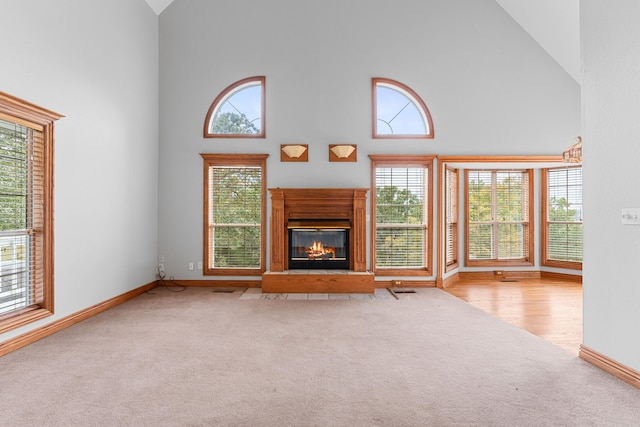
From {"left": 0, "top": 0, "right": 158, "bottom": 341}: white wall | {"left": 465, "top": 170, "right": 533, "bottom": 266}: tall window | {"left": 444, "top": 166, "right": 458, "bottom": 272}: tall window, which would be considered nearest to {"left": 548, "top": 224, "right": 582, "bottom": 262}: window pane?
{"left": 465, "top": 170, "right": 533, "bottom": 266}: tall window

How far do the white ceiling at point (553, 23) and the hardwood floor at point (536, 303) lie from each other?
3517 mm

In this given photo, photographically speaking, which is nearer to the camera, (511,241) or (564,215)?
(564,215)

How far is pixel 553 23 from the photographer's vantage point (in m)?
5.77

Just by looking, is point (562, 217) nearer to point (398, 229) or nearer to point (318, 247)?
point (398, 229)

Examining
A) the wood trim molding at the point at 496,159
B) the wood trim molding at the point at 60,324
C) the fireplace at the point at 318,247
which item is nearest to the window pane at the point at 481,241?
the wood trim molding at the point at 496,159

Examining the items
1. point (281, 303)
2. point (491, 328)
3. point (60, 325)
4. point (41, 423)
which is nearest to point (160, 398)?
→ point (41, 423)

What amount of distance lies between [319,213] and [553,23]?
468cm

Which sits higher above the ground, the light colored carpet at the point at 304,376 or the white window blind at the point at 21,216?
the white window blind at the point at 21,216

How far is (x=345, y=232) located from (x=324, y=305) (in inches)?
59.4

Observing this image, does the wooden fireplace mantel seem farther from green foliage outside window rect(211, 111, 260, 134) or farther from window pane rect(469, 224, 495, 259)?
window pane rect(469, 224, 495, 259)

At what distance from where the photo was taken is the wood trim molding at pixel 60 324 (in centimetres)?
333

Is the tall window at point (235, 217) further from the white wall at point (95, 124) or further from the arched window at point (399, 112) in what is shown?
the arched window at point (399, 112)

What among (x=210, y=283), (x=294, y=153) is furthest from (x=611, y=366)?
(x=210, y=283)

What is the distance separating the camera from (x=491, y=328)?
4004 millimetres
